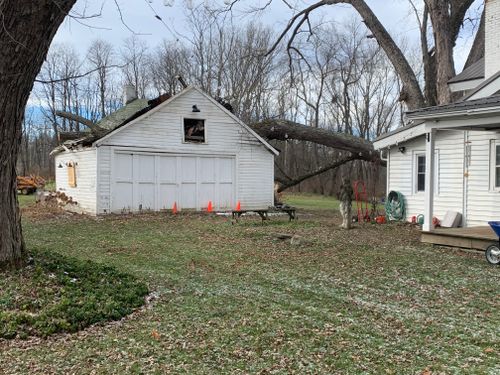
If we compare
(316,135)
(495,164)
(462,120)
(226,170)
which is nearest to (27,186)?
(226,170)

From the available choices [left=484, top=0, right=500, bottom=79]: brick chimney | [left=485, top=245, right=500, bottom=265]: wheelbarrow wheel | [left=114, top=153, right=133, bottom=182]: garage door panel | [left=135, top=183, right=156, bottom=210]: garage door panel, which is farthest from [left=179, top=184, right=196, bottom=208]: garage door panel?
[left=485, top=245, right=500, bottom=265]: wheelbarrow wheel

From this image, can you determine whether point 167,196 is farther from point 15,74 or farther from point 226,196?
point 15,74

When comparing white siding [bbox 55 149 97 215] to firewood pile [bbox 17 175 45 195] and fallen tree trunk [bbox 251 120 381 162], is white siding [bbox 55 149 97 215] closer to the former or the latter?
fallen tree trunk [bbox 251 120 381 162]

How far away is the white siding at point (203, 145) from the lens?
1720 cm

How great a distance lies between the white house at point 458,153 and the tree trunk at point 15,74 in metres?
7.68

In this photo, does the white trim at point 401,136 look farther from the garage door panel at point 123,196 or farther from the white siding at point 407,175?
the garage door panel at point 123,196

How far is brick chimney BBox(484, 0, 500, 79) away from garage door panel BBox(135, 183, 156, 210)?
474 inches

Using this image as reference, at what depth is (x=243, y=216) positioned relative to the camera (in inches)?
709

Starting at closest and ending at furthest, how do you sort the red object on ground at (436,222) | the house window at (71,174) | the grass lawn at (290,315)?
the grass lawn at (290,315) → the red object on ground at (436,222) → the house window at (71,174)

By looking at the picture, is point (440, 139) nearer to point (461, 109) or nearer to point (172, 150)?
point (461, 109)

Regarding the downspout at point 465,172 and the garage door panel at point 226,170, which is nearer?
the downspout at point 465,172

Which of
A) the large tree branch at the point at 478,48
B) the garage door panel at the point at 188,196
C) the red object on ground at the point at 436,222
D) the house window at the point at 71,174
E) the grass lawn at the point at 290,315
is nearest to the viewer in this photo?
the grass lawn at the point at 290,315

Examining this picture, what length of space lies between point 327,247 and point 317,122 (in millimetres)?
33184

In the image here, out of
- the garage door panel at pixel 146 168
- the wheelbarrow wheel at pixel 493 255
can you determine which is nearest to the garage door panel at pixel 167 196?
the garage door panel at pixel 146 168
